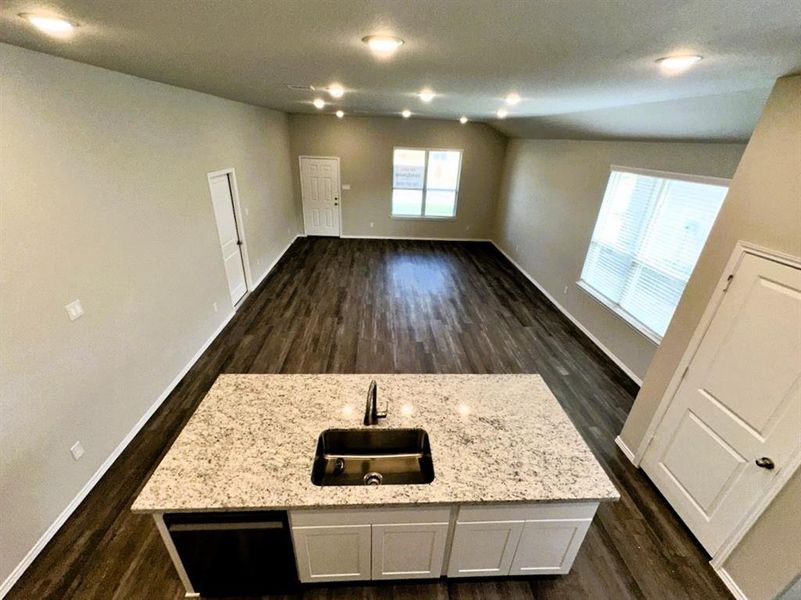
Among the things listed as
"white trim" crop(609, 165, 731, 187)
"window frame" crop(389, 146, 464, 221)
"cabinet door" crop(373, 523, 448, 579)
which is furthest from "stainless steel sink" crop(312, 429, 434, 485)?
"window frame" crop(389, 146, 464, 221)

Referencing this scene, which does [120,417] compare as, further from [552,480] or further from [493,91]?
[493,91]

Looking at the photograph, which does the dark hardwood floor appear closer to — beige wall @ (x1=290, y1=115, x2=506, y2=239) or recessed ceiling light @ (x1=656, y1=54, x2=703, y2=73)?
beige wall @ (x1=290, y1=115, x2=506, y2=239)

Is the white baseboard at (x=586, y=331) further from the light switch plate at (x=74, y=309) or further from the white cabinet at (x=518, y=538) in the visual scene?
the light switch plate at (x=74, y=309)

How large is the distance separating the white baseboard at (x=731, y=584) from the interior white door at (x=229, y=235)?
5.47 meters

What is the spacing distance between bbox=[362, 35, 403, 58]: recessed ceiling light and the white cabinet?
2306mm

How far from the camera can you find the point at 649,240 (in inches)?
151

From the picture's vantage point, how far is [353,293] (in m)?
5.86

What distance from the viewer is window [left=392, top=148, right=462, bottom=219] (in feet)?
26.3

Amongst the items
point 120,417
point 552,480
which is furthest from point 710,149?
point 120,417

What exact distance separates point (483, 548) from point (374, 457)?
2.53 feet

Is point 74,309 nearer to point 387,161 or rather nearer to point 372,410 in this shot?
point 372,410

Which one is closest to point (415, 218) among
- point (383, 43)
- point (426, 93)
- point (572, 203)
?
point (572, 203)

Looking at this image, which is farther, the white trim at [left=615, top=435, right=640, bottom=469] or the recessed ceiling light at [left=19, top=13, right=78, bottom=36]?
the white trim at [left=615, top=435, right=640, bottom=469]

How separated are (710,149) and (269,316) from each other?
17.4 feet
